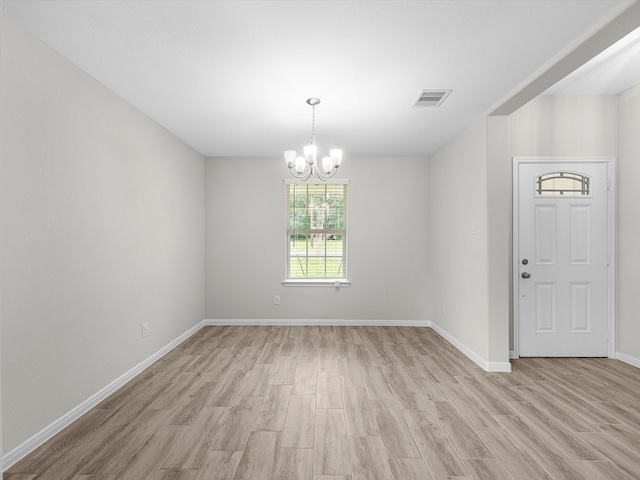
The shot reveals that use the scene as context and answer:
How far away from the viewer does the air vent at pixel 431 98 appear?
2.89 m

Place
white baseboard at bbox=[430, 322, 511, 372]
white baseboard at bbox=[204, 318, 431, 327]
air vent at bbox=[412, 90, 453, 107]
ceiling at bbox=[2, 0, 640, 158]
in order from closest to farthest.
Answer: ceiling at bbox=[2, 0, 640, 158] < air vent at bbox=[412, 90, 453, 107] < white baseboard at bbox=[430, 322, 511, 372] < white baseboard at bbox=[204, 318, 431, 327]

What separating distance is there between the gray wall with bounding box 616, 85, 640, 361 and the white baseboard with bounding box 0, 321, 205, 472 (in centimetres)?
501

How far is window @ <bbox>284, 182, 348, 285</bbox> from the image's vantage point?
5.20 m

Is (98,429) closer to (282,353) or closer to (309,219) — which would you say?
(282,353)

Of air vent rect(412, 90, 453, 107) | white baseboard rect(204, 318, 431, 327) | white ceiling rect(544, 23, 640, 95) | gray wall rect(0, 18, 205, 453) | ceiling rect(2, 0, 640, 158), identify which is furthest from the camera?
white baseboard rect(204, 318, 431, 327)

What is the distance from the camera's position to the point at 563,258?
3676 mm

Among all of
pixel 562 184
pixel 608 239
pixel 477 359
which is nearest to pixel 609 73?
pixel 562 184

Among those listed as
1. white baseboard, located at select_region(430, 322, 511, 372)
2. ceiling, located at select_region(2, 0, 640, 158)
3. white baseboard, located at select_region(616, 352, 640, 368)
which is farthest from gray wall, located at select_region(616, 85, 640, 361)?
white baseboard, located at select_region(430, 322, 511, 372)

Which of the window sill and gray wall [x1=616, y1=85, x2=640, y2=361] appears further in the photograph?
the window sill

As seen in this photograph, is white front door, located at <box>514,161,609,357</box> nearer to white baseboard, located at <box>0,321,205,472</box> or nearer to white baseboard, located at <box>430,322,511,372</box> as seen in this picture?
white baseboard, located at <box>430,322,511,372</box>

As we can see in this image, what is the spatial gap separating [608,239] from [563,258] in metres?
0.51

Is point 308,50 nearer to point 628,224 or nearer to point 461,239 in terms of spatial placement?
point 461,239

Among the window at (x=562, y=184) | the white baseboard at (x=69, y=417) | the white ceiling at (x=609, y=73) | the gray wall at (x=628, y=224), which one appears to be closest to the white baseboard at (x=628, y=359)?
the gray wall at (x=628, y=224)

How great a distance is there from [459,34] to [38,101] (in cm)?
269
